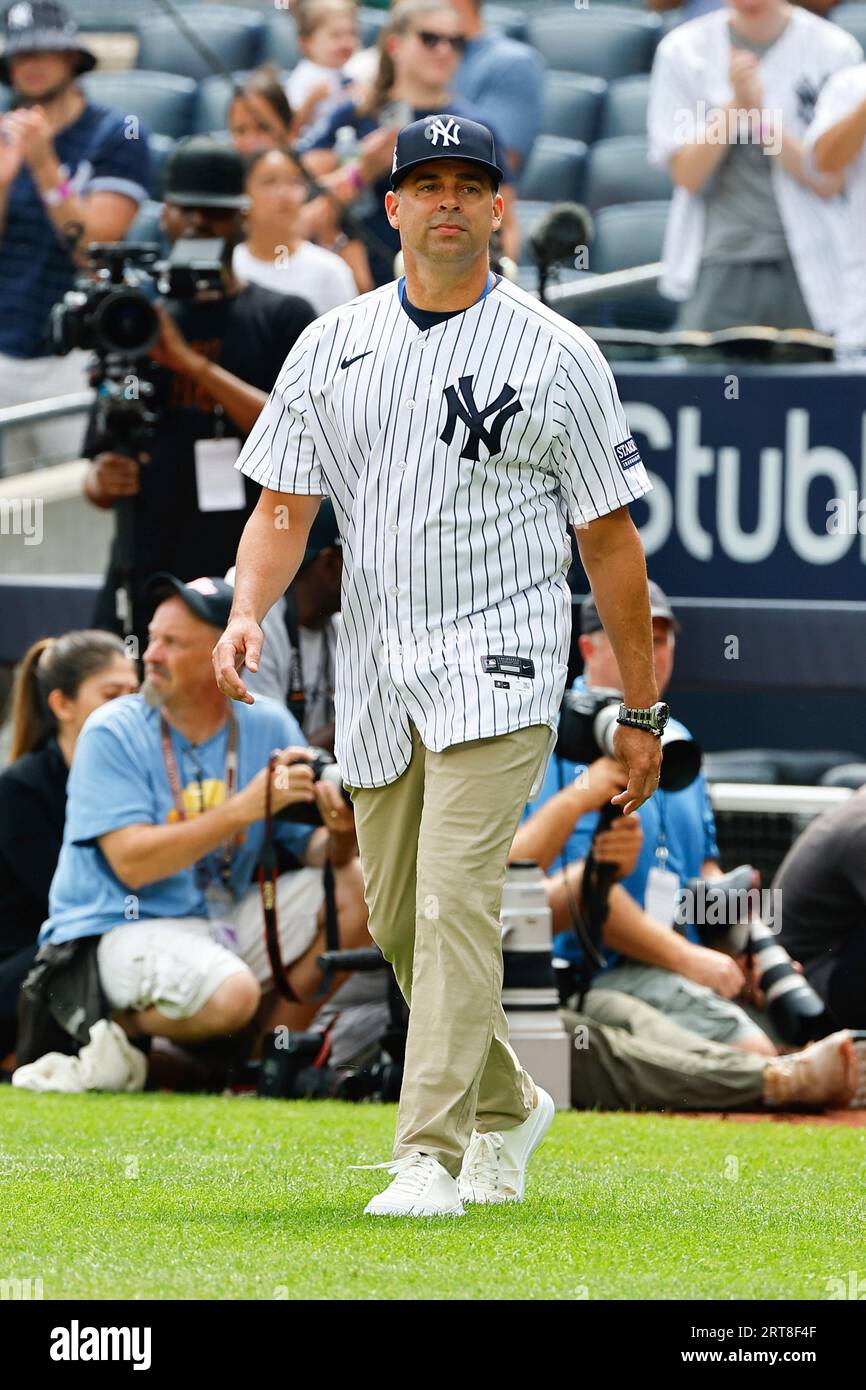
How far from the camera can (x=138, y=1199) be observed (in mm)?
4129

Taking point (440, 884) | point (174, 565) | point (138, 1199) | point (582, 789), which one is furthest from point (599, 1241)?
point (174, 565)

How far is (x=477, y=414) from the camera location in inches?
157

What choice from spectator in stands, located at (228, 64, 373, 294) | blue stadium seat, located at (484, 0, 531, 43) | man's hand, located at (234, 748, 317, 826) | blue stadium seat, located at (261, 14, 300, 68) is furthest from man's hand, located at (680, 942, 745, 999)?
blue stadium seat, located at (261, 14, 300, 68)

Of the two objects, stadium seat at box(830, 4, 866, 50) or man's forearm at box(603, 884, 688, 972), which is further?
stadium seat at box(830, 4, 866, 50)

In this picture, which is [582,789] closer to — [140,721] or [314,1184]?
[140,721]

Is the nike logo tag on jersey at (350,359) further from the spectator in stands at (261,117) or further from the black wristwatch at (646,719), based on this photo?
the spectator in stands at (261,117)

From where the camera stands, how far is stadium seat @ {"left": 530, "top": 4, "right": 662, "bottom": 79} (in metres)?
12.4

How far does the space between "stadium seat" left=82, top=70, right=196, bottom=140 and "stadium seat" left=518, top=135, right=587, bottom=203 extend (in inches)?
87.4

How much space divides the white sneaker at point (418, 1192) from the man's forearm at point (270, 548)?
3.31 feet

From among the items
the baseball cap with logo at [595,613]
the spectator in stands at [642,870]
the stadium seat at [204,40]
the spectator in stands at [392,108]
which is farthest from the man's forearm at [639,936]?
the stadium seat at [204,40]

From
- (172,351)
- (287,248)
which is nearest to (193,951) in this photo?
(172,351)

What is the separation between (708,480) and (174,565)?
1.89 metres

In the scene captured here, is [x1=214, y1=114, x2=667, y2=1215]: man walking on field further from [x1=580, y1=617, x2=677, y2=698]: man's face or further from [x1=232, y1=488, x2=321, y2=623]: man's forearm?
[x1=580, y1=617, x2=677, y2=698]: man's face

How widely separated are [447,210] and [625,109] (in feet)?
27.4
